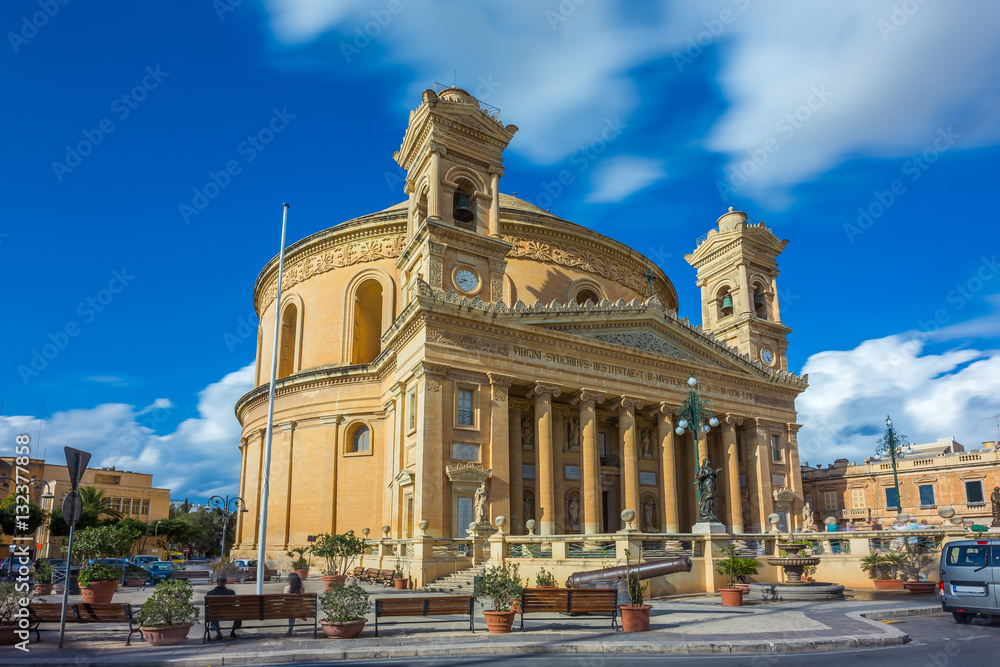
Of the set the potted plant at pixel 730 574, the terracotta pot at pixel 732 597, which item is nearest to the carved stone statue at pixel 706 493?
the potted plant at pixel 730 574

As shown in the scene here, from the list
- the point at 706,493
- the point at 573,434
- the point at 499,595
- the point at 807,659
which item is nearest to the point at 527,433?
the point at 573,434

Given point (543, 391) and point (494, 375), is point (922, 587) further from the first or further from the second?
point (494, 375)

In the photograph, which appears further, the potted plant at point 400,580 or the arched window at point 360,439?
the arched window at point 360,439

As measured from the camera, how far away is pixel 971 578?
13.9 meters

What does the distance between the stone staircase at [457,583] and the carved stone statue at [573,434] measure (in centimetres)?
915

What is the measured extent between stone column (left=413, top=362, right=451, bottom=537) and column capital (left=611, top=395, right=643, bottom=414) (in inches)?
354

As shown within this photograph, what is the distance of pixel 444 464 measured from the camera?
26312 mm

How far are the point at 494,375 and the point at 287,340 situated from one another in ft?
64.0

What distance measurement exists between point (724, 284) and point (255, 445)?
2988 cm

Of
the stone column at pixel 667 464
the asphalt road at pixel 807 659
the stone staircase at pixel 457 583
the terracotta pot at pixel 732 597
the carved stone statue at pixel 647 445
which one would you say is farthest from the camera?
the carved stone statue at pixel 647 445

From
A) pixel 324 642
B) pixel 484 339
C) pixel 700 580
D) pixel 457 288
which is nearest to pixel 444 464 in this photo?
pixel 484 339

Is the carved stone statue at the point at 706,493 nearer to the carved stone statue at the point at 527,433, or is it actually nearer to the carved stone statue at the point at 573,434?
→ the carved stone statue at the point at 573,434

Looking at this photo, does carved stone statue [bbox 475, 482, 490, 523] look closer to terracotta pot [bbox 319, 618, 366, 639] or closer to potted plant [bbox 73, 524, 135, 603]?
potted plant [bbox 73, 524, 135, 603]

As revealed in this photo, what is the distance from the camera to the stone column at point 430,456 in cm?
2547
